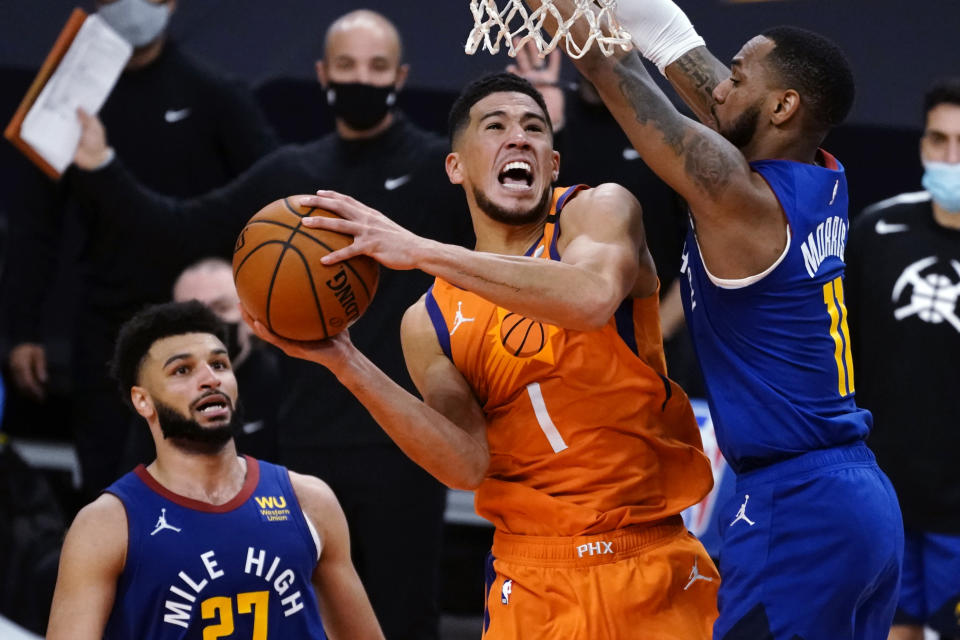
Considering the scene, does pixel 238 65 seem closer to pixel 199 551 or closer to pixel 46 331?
pixel 46 331

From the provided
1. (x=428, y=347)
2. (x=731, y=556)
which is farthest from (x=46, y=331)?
(x=731, y=556)

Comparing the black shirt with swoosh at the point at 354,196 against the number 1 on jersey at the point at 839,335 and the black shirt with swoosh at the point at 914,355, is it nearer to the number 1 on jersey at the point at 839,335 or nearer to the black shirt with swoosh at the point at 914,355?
the black shirt with swoosh at the point at 914,355

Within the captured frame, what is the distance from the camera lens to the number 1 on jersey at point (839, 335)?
11.8ft

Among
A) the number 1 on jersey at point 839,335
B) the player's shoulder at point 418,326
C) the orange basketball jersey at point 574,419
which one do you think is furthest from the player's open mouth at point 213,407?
the number 1 on jersey at point 839,335

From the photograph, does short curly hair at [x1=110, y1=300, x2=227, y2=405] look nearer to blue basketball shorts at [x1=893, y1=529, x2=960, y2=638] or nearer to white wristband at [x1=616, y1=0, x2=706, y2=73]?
white wristband at [x1=616, y1=0, x2=706, y2=73]

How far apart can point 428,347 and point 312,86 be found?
420 centimetres

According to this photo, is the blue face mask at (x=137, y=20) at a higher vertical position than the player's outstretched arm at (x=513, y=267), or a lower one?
higher

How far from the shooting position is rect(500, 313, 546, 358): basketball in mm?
3801

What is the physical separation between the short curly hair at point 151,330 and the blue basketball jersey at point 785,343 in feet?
6.23

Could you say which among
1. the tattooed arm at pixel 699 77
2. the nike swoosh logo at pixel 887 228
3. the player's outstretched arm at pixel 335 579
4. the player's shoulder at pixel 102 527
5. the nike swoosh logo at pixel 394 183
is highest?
the tattooed arm at pixel 699 77

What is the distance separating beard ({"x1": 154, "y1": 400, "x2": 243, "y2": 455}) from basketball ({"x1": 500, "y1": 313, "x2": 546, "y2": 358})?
1.14 metres

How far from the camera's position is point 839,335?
3625mm

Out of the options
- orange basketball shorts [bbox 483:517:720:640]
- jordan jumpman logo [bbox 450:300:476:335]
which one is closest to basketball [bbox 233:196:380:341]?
jordan jumpman logo [bbox 450:300:476:335]

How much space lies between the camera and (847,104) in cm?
360
